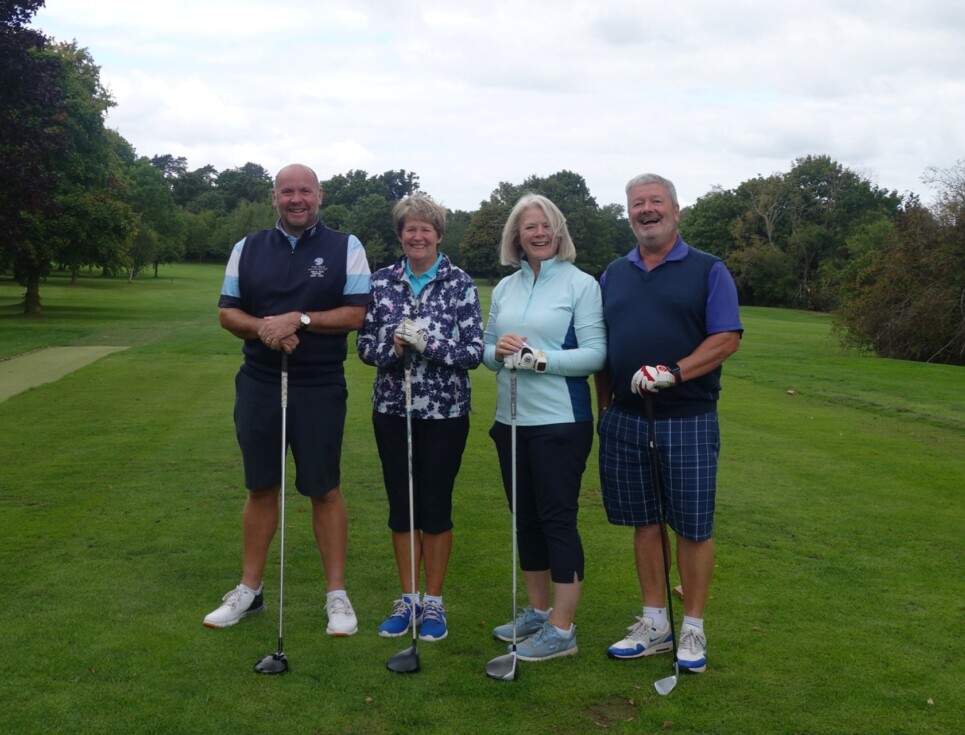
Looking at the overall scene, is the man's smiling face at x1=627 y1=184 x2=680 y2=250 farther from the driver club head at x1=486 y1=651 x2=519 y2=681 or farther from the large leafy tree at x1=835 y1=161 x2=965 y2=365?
the large leafy tree at x1=835 y1=161 x2=965 y2=365

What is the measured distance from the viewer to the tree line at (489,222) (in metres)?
24.3

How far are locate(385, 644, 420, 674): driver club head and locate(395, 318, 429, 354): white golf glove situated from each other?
1343 mm

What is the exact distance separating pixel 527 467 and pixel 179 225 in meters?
73.2

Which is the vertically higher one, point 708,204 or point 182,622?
point 708,204

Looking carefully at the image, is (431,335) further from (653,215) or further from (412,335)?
(653,215)

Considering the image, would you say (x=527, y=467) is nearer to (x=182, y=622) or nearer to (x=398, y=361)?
(x=398, y=361)

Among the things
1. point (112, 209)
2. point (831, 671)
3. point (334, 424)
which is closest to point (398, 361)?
point (334, 424)

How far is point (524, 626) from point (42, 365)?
15495 mm

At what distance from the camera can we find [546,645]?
4.45m

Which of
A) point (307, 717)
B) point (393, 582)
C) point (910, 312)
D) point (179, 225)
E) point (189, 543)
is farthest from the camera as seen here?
point (179, 225)


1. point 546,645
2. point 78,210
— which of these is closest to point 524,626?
point 546,645

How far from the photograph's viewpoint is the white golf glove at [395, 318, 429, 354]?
4.45m

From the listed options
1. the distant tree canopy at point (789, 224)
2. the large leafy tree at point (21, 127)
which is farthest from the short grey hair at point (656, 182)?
the distant tree canopy at point (789, 224)

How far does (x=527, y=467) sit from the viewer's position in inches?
183
